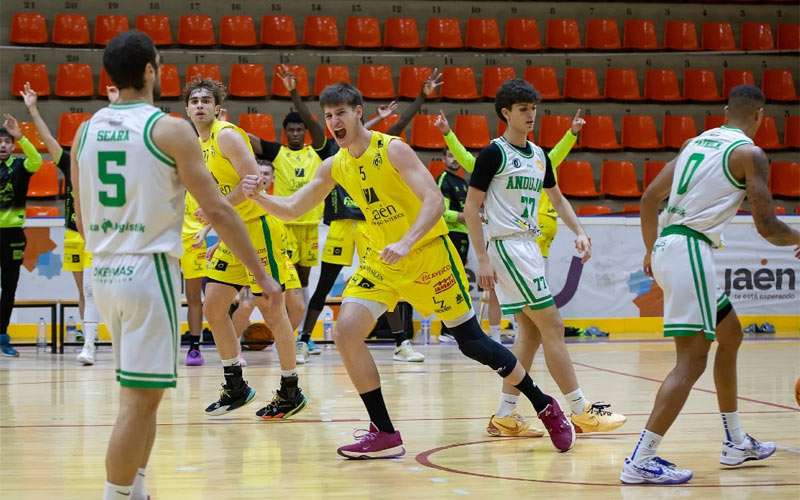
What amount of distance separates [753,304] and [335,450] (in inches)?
381

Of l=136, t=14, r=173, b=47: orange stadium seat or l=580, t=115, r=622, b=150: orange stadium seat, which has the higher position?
l=136, t=14, r=173, b=47: orange stadium seat

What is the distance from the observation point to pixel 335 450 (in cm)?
560

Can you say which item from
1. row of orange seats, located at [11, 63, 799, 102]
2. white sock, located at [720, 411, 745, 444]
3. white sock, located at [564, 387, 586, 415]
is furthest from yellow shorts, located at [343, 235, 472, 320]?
row of orange seats, located at [11, 63, 799, 102]

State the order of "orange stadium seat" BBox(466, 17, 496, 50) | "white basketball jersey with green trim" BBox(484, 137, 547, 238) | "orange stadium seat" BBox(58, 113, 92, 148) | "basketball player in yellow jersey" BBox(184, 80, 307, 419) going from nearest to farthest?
"white basketball jersey with green trim" BBox(484, 137, 547, 238) → "basketball player in yellow jersey" BBox(184, 80, 307, 419) → "orange stadium seat" BBox(58, 113, 92, 148) → "orange stadium seat" BBox(466, 17, 496, 50)

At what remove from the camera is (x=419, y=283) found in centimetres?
545

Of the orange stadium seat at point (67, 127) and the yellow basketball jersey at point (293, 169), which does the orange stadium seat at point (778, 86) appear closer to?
the yellow basketball jersey at point (293, 169)

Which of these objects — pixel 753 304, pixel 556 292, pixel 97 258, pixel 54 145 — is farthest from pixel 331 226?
pixel 97 258

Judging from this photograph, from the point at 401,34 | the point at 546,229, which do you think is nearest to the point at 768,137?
the point at 401,34

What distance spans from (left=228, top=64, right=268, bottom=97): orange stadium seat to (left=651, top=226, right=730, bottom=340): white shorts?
12225mm

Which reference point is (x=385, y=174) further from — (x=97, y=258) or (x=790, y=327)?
(x=790, y=327)

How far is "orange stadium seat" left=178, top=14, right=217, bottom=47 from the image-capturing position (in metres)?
16.7

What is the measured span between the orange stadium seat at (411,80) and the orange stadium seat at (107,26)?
4352mm

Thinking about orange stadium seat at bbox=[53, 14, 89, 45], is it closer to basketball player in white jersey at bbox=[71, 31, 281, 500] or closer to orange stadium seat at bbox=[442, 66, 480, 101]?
orange stadium seat at bbox=[442, 66, 480, 101]

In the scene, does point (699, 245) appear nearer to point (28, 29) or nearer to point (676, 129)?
point (676, 129)
